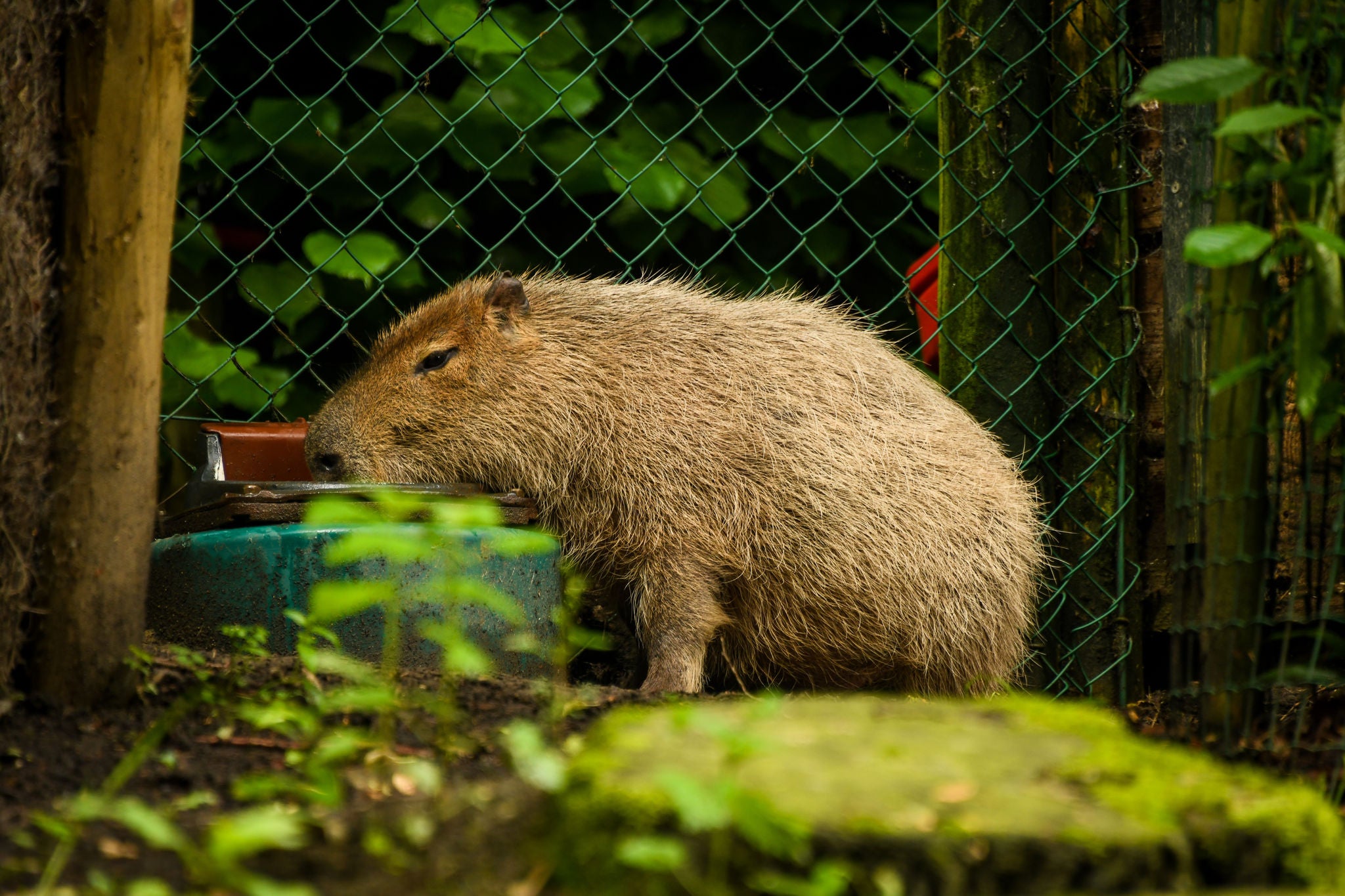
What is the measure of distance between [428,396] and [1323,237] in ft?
8.44

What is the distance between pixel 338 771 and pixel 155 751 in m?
0.39

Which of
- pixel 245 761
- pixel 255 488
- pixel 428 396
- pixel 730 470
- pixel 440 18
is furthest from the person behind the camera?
pixel 440 18

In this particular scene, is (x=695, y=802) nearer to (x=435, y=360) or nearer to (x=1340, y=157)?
(x=1340, y=157)

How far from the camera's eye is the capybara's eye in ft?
13.3

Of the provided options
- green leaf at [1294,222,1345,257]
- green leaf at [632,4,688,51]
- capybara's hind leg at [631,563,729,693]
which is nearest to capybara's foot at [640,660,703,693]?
capybara's hind leg at [631,563,729,693]

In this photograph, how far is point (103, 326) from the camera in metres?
2.50

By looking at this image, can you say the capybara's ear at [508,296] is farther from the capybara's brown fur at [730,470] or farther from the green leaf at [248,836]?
the green leaf at [248,836]

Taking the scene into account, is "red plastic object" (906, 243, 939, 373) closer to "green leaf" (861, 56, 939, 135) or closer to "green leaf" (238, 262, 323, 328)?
"green leaf" (861, 56, 939, 135)

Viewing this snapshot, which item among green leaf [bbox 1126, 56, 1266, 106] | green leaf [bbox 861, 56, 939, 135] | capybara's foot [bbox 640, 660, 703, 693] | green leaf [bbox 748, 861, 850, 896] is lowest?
capybara's foot [bbox 640, 660, 703, 693]

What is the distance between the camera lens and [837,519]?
3.78 meters

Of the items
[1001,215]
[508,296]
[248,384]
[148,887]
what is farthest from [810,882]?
[248,384]

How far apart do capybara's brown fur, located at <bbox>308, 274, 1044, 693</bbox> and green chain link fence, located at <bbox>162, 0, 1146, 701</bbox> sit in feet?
1.29

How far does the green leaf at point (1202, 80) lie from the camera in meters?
2.26

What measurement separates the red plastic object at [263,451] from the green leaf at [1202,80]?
8.66ft
